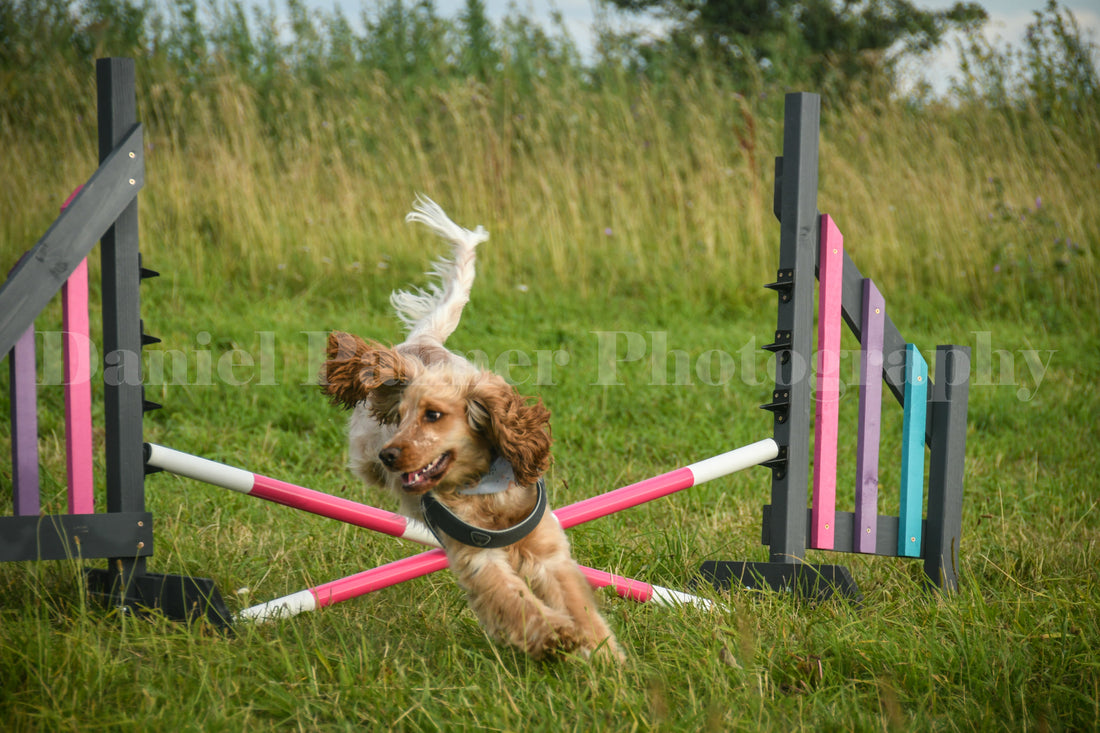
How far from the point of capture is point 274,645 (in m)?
2.37

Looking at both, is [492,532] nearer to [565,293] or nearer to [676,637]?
[676,637]

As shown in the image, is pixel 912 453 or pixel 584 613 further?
pixel 912 453

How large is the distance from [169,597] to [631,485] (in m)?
1.41

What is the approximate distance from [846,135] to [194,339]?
5.74 m

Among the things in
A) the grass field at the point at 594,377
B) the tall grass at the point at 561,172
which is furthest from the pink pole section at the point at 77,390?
the tall grass at the point at 561,172

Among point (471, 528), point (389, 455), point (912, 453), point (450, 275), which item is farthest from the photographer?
point (450, 275)

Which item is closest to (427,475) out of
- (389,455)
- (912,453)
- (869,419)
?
(389,455)

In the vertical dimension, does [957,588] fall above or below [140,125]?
below

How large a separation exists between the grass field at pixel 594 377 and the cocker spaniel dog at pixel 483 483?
13cm

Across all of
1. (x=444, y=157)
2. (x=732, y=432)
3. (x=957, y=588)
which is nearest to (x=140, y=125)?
(x=957, y=588)

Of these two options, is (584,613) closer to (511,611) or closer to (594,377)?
(511,611)

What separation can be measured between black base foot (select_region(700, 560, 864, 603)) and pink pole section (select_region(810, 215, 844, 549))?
0.49 ft

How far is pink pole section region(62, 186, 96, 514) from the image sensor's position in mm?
2666

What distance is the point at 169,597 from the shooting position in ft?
8.70
